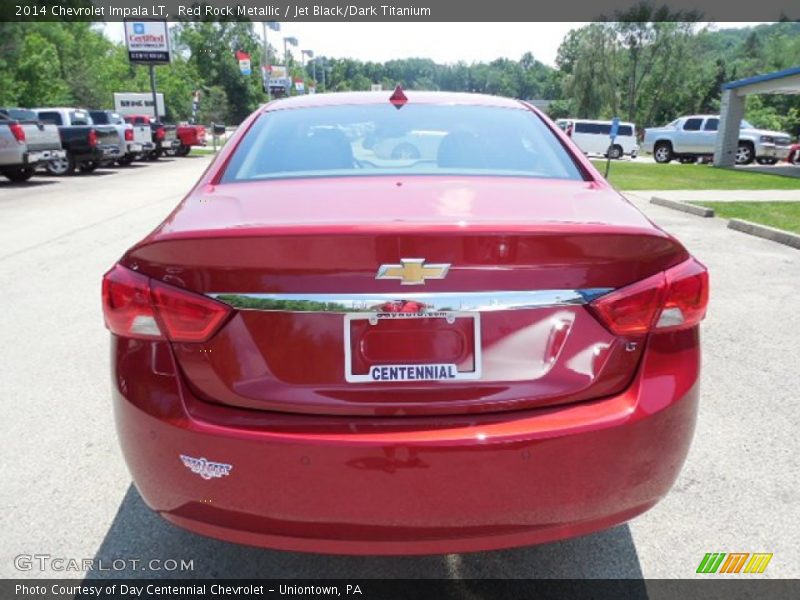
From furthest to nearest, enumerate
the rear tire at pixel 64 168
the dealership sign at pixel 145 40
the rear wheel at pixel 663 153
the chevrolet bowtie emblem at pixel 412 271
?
the dealership sign at pixel 145 40 → the rear wheel at pixel 663 153 → the rear tire at pixel 64 168 → the chevrolet bowtie emblem at pixel 412 271

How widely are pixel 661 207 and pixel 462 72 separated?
164583mm

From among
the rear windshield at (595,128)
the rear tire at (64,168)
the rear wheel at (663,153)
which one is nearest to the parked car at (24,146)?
the rear tire at (64,168)

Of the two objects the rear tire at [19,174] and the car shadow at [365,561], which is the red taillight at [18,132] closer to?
the rear tire at [19,174]

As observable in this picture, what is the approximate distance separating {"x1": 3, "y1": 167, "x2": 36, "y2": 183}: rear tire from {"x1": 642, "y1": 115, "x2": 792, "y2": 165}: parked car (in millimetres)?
25430

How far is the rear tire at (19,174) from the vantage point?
60.0 feet

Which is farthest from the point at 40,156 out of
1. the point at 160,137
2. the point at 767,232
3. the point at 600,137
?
the point at 600,137

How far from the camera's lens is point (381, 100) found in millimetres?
3510

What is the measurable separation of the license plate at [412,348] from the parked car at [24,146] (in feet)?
56.7

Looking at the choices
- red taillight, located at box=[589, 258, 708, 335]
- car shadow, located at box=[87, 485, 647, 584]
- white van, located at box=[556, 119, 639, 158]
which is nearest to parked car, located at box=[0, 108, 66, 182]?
car shadow, located at box=[87, 485, 647, 584]

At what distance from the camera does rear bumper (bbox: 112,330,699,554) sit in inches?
74.4

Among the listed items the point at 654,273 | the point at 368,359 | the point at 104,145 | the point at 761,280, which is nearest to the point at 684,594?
the point at 654,273

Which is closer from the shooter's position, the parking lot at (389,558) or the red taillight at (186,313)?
the red taillight at (186,313)

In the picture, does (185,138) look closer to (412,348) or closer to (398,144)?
(398,144)

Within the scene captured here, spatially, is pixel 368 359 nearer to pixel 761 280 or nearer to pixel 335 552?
pixel 335 552
